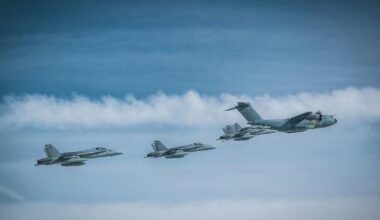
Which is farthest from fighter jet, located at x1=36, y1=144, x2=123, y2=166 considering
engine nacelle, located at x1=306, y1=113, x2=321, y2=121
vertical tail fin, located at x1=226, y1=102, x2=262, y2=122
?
engine nacelle, located at x1=306, y1=113, x2=321, y2=121

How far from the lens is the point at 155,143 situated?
101m

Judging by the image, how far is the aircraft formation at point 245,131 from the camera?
281 ft

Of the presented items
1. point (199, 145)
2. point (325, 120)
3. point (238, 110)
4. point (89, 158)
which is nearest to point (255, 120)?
point (238, 110)

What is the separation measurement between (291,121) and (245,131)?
9765mm

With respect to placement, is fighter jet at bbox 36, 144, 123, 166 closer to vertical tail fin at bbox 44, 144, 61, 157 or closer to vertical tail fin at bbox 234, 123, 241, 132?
vertical tail fin at bbox 44, 144, 61, 157

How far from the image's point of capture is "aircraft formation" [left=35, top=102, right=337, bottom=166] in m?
85.6

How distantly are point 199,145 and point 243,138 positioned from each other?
10.4 m

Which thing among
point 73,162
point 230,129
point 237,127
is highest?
point 237,127

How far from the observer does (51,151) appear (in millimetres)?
87312

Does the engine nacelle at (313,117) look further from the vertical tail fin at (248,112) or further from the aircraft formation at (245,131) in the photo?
the vertical tail fin at (248,112)

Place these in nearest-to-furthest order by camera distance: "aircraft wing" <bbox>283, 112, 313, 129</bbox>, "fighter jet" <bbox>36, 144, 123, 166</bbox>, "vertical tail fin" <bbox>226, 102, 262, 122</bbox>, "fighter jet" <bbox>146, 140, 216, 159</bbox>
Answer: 1. "aircraft wing" <bbox>283, 112, 313, 129</bbox>
2. "fighter jet" <bbox>36, 144, 123, 166</bbox>
3. "vertical tail fin" <bbox>226, 102, 262, 122</bbox>
4. "fighter jet" <bbox>146, 140, 216, 159</bbox>

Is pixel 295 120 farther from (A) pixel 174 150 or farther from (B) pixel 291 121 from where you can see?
(A) pixel 174 150

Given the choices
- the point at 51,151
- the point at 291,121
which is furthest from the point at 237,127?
the point at 51,151

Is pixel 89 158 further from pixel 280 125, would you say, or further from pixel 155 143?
pixel 280 125
